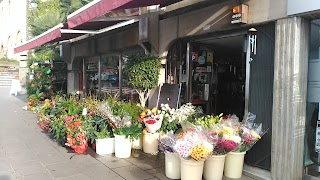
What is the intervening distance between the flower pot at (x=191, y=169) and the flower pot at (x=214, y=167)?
24 centimetres

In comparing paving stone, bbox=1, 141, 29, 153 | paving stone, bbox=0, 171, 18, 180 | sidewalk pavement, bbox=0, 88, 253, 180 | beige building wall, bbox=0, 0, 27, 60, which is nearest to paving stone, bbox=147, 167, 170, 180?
sidewalk pavement, bbox=0, 88, 253, 180

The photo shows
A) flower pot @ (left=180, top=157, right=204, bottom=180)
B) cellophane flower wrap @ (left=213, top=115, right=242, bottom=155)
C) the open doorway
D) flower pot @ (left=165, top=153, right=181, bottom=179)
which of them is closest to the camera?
flower pot @ (left=180, top=157, right=204, bottom=180)

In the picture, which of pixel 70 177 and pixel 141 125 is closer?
pixel 70 177

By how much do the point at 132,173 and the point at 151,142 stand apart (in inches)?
43.6

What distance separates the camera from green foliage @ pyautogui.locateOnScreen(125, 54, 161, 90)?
6.51 m

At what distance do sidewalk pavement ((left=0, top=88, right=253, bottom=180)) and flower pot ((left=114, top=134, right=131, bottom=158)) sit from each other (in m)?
0.11

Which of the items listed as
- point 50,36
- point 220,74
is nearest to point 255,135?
point 220,74

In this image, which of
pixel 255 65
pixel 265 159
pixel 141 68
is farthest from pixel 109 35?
pixel 265 159

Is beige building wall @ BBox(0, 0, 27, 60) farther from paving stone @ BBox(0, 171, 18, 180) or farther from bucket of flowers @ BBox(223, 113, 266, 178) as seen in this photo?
bucket of flowers @ BBox(223, 113, 266, 178)

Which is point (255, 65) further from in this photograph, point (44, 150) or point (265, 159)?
point (44, 150)

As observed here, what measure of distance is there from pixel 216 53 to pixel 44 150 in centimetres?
469

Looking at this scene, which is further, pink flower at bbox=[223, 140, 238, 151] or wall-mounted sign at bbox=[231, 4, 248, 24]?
wall-mounted sign at bbox=[231, 4, 248, 24]

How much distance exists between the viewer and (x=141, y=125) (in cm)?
578

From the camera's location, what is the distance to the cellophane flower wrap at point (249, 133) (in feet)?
14.1
